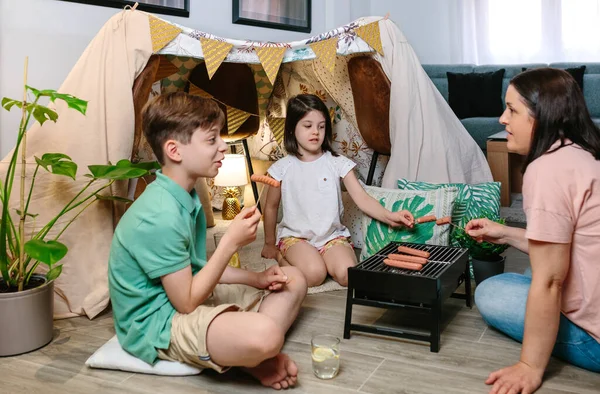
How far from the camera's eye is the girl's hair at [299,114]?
2.86 metres

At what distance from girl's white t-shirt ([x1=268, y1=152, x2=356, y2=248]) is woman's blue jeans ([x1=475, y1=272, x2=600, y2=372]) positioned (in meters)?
0.93

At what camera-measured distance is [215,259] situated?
1.76 m

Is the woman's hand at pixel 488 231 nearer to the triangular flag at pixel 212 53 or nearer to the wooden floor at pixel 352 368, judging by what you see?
the wooden floor at pixel 352 368

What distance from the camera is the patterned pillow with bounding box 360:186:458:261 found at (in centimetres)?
272

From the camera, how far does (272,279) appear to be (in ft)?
6.66

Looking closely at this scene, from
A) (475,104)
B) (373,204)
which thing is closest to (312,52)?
(373,204)

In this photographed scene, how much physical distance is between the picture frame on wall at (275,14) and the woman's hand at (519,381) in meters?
3.09

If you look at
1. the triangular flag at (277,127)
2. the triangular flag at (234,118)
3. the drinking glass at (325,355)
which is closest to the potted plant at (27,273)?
the drinking glass at (325,355)

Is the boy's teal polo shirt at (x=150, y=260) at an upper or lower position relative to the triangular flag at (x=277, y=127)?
lower

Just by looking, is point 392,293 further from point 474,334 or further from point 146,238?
point 146,238

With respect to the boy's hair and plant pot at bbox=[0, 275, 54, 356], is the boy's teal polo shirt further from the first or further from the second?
plant pot at bbox=[0, 275, 54, 356]

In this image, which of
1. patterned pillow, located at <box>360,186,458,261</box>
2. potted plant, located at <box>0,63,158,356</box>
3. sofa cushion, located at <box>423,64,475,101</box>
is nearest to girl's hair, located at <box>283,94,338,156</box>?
patterned pillow, located at <box>360,186,458,261</box>

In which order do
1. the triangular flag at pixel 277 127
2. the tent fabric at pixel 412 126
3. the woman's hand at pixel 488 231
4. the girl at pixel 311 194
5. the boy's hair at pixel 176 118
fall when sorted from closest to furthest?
the boy's hair at pixel 176 118 → the woman's hand at pixel 488 231 → the girl at pixel 311 194 → the tent fabric at pixel 412 126 → the triangular flag at pixel 277 127

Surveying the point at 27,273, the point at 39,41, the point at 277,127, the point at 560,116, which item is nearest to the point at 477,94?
the point at 277,127
